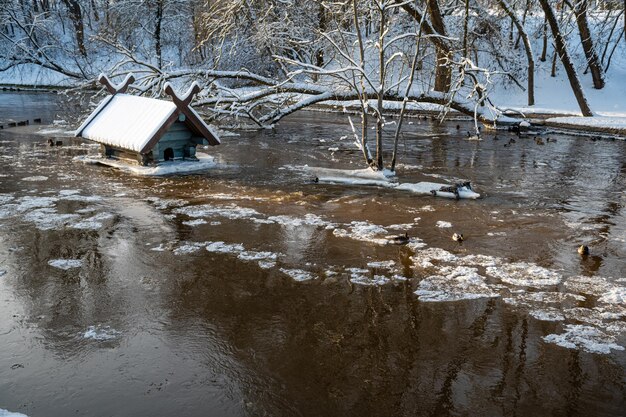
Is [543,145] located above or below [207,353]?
above

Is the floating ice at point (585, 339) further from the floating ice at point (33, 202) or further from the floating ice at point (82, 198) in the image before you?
the floating ice at point (33, 202)

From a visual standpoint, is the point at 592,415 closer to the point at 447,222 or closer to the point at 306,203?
Result: the point at 447,222

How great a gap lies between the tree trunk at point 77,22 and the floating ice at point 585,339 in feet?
124

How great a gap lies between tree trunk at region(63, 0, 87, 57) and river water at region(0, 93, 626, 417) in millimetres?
29868

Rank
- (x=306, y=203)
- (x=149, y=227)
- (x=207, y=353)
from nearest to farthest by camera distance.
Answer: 1. (x=207, y=353)
2. (x=149, y=227)
3. (x=306, y=203)

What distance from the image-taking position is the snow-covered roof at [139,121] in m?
12.8

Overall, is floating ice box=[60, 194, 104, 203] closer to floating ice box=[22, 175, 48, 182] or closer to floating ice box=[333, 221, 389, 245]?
floating ice box=[22, 175, 48, 182]

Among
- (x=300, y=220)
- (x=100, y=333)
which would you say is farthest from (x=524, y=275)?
(x=100, y=333)

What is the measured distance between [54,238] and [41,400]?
4378 mm

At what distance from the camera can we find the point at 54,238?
27.5 feet

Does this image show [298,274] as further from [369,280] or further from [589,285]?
[589,285]

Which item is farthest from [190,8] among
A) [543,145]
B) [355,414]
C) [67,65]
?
[355,414]

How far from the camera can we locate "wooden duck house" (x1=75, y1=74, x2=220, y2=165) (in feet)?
42.2

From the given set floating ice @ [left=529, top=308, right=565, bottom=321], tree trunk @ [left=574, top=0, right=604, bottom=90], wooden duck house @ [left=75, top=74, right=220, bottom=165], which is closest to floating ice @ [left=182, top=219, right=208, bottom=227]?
wooden duck house @ [left=75, top=74, right=220, bottom=165]
